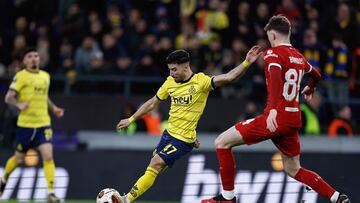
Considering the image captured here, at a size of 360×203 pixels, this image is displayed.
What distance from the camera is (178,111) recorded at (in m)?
13.2

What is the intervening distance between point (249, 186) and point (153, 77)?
17.2 ft

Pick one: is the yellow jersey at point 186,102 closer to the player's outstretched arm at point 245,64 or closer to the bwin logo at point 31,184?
the player's outstretched arm at point 245,64

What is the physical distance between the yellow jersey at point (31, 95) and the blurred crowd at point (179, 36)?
4.74 meters

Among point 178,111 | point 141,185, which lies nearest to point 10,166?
point 141,185

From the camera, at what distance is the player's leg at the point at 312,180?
1268cm

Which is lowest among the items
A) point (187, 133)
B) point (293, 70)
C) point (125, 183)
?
point (125, 183)

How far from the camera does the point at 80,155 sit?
17375 millimetres

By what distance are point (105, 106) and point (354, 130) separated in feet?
16.5

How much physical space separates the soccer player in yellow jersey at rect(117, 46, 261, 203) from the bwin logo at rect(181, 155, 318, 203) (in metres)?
3.40

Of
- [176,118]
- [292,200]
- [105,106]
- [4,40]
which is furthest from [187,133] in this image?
[4,40]

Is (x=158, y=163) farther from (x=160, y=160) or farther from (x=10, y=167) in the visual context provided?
(x=10, y=167)

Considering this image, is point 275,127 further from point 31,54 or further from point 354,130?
point 354,130

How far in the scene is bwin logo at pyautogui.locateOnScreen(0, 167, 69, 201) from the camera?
1681 cm

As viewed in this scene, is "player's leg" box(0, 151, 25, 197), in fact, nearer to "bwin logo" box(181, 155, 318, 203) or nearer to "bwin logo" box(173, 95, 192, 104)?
"bwin logo" box(181, 155, 318, 203)
